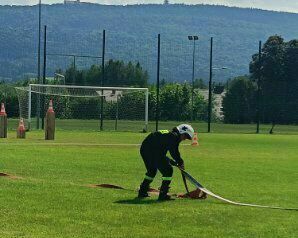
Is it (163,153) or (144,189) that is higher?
(163,153)

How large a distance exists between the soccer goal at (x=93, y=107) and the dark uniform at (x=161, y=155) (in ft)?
104

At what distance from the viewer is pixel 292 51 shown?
63.3m

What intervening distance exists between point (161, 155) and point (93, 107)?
3379 cm

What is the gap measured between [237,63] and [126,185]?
102613 mm

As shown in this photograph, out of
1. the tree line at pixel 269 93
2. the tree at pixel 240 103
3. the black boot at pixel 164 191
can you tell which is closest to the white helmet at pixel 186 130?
the black boot at pixel 164 191

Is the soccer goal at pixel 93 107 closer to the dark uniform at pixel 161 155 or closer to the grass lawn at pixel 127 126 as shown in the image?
the grass lawn at pixel 127 126

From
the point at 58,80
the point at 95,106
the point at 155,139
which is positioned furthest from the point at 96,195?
the point at 58,80

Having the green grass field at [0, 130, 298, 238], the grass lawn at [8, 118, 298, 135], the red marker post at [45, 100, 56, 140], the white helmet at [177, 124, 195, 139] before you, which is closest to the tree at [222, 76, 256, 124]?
the grass lawn at [8, 118, 298, 135]

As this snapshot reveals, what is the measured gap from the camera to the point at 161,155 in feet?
46.5

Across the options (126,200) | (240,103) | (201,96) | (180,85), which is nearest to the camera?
(126,200)

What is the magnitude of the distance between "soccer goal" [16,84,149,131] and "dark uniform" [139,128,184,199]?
3167cm

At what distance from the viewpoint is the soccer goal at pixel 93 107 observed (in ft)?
153

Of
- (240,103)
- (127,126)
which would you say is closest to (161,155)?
(127,126)

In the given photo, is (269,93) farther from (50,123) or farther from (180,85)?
(50,123)
